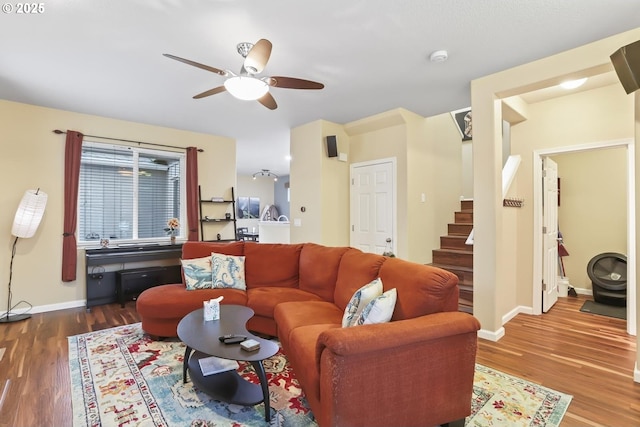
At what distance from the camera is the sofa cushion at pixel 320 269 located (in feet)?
9.96

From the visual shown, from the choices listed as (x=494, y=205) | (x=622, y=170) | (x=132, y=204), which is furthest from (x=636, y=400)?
(x=132, y=204)

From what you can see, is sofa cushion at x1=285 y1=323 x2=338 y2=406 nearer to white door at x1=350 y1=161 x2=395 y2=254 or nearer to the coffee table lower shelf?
the coffee table lower shelf

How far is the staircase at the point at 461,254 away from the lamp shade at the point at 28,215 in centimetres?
534

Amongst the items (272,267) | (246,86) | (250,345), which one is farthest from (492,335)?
(246,86)

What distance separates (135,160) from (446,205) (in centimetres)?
516

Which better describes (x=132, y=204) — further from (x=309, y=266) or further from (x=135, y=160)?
(x=309, y=266)

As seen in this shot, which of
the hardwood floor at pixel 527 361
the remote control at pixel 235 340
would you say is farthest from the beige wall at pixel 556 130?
the remote control at pixel 235 340

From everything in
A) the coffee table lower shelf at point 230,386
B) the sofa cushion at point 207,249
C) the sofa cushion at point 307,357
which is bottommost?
the coffee table lower shelf at point 230,386

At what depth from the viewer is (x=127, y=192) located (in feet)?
16.0

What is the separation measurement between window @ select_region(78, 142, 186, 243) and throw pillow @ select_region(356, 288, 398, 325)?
4436 mm

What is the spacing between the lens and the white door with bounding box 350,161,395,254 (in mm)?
4512

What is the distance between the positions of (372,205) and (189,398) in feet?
11.3

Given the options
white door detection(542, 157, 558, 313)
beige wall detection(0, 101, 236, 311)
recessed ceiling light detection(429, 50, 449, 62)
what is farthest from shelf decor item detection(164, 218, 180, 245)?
white door detection(542, 157, 558, 313)

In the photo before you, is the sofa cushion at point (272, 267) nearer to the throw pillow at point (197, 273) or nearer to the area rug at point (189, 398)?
the throw pillow at point (197, 273)
